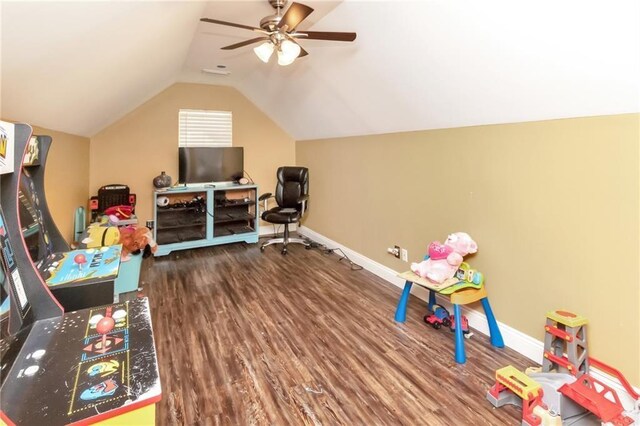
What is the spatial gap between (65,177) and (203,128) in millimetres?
2264

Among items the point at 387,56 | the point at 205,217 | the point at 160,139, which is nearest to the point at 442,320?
the point at 387,56

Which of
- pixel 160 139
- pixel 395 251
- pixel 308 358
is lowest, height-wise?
pixel 308 358

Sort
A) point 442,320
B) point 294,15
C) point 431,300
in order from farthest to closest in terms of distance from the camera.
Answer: point 431,300 < point 442,320 < point 294,15

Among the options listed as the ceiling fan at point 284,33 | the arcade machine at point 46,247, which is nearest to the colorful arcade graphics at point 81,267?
the arcade machine at point 46,247

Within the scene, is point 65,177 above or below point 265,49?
below

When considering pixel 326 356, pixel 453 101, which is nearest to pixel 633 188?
pixel 453 101

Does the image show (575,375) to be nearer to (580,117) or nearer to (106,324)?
A: (580,117)

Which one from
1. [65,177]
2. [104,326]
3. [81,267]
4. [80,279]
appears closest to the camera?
[104,326]

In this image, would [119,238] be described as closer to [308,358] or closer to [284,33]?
[308,358]

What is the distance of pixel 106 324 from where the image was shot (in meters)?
1.17

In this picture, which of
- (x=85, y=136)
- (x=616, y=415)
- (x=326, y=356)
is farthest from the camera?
(x=85, y=136)

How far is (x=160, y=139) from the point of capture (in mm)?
4871

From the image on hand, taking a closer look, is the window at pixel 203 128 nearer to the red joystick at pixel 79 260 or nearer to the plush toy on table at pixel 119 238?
the plush toy on table at pixel 119 238

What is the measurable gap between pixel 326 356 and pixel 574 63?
2192mm
